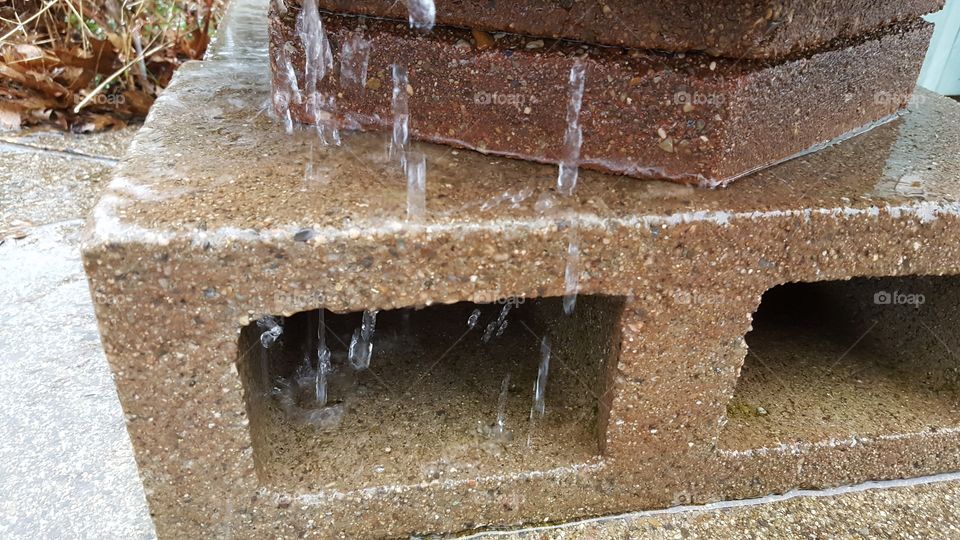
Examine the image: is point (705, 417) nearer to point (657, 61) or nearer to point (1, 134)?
point (657, 61)

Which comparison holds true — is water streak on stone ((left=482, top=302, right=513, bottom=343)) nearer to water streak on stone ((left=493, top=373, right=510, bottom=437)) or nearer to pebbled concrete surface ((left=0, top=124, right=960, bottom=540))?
water streak on stone ((left=493, top=373, right=510, bottom=437))

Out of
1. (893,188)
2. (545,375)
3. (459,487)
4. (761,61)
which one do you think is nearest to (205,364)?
(459,487)

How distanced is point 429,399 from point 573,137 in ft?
2.13

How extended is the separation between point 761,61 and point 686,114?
0.14 metres

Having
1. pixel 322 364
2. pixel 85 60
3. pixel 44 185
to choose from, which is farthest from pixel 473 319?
pixel 85 60

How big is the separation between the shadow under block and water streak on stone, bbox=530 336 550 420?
0.02 metres

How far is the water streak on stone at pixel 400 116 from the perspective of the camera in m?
1.24

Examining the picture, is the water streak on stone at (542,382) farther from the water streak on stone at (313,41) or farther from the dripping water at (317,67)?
the water streak on stone at (313,41)

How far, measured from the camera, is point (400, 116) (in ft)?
4.22

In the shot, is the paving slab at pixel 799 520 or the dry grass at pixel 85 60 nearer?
the paving slab at pixel 799 520

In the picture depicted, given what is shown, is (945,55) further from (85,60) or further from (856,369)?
(85,60)

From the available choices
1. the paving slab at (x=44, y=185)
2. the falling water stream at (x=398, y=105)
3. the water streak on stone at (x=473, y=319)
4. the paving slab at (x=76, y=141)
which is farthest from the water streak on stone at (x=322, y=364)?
the paving slab at (x=76, y=141)

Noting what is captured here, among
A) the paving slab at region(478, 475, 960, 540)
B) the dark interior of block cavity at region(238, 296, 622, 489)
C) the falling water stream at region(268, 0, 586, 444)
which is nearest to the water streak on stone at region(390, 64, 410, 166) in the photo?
the falling water stream at region(268, 0, 586, 444)

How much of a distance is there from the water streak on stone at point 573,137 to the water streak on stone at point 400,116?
279mm
